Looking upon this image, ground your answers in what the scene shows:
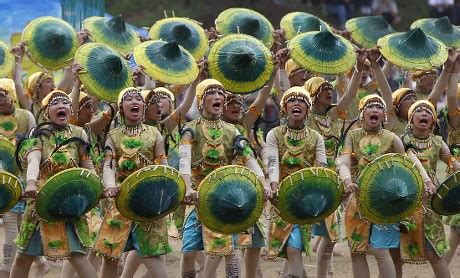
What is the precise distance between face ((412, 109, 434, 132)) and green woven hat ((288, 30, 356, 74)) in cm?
108

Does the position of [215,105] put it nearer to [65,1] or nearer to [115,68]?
[115,68]

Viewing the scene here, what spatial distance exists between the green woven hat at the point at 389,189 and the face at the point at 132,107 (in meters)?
1.74

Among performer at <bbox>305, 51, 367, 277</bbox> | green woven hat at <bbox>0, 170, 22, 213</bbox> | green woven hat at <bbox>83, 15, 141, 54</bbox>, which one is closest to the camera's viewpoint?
green woven hat at <bbox>0, 170, 22, 213</bbox>

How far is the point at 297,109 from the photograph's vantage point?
10.3 meters

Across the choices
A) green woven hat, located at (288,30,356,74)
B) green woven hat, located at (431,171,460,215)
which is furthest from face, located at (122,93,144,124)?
green woven hat, located at (431,171,460,215)

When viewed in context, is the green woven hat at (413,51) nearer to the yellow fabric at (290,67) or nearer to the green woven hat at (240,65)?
the yellow fabric at (290,67)

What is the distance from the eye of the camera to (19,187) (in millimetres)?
9438

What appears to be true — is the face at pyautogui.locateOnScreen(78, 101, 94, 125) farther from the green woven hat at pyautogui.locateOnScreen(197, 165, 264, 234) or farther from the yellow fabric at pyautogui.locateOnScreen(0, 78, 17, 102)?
the green woven hat at pyautogui.locateOnScreen(197, 165, 264, 234)

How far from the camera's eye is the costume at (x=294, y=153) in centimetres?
1036

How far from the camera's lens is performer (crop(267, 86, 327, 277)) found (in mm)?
10336

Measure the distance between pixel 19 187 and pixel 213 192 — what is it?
1395 millimetres

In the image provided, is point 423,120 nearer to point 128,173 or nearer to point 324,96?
point 324,96

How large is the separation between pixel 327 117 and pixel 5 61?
Result: 327cm

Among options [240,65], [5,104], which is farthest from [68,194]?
[240,65]
